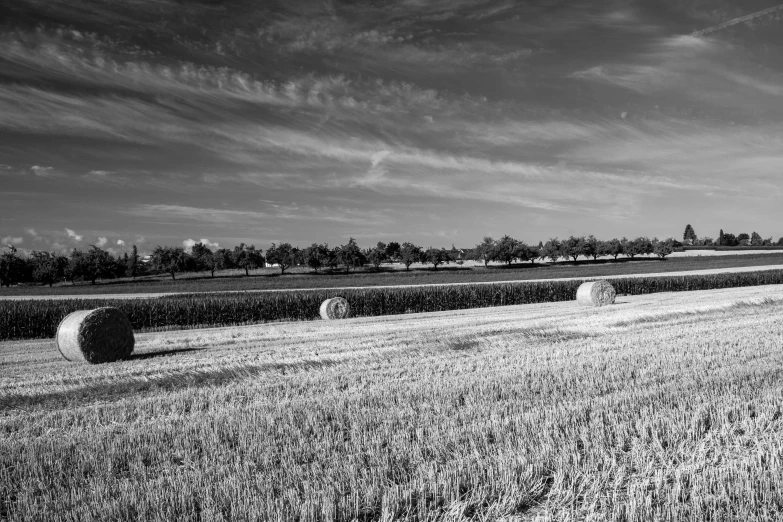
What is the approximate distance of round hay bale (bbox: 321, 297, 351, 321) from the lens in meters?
31.1

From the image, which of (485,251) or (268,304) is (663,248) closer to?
(485,251)

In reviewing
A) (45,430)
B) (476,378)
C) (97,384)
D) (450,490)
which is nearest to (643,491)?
(450,490)

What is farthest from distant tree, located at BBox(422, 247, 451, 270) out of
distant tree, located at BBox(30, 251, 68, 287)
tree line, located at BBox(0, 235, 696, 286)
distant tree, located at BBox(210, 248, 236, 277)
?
distant tree, located at BBox(30, 251, 68, 287)

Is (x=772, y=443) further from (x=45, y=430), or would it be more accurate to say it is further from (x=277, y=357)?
(x=277, y=357)

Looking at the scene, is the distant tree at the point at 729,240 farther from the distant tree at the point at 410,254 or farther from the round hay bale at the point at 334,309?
the round hay bale at the point at 334,309

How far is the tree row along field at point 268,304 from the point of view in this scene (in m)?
29.6

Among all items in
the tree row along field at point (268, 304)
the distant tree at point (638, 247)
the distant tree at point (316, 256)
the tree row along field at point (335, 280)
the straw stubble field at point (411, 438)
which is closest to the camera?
the straw stubble field at point (411, 438)

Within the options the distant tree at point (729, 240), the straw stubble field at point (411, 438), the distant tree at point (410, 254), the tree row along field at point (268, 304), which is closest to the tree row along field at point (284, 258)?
the distant tree at point (410, 254)

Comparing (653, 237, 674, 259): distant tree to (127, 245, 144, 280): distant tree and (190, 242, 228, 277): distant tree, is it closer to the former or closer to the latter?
(190, 242, 228, 277): distant tree

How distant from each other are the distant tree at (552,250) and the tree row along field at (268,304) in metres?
98.8

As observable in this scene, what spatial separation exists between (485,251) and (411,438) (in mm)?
126532

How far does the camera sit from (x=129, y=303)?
32.0m

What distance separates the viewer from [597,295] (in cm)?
3219

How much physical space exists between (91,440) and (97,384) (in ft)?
16.7
